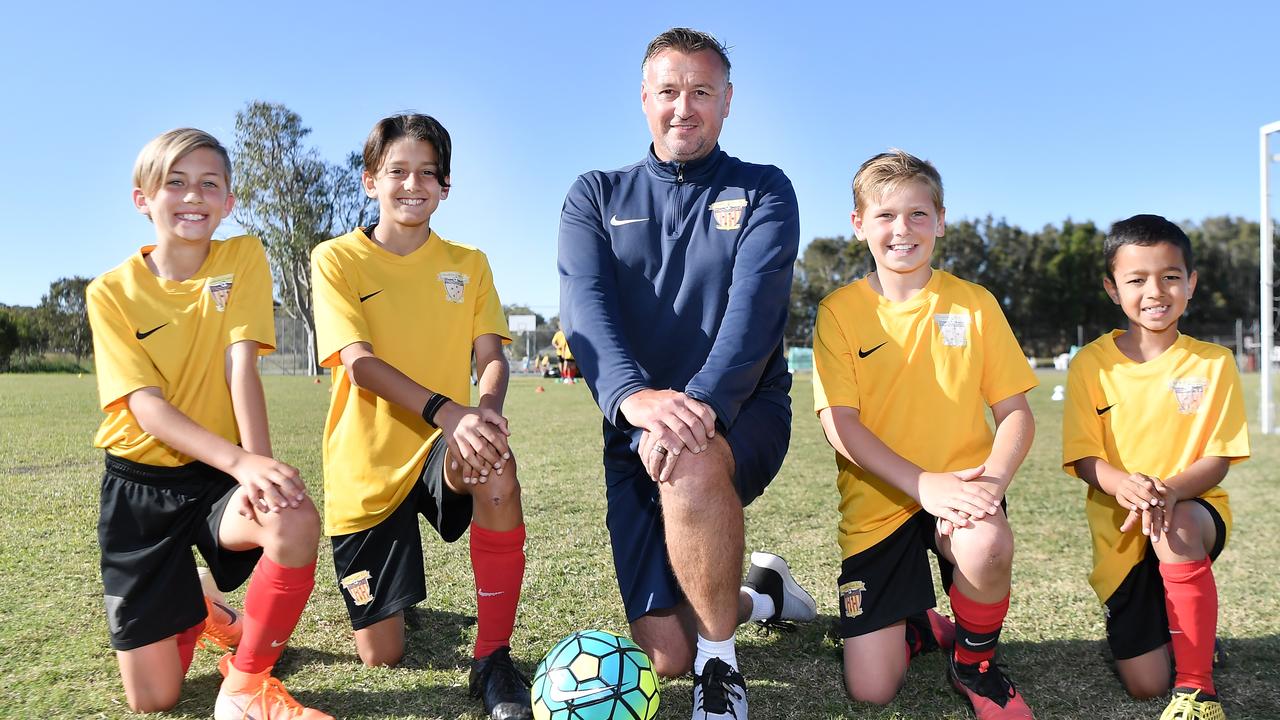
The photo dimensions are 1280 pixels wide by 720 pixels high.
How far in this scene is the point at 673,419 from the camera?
2309mm

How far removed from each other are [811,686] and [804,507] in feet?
9.81

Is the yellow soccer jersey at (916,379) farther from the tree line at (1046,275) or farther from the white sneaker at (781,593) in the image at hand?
the tree line at (1046,275)

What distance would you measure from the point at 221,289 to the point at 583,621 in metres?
1.75

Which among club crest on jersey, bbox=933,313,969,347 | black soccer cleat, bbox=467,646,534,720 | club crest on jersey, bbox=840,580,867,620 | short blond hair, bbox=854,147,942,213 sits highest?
short blond hair, bbox=854,147,942,213

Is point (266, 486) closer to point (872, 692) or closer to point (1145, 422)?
point (872, 692)

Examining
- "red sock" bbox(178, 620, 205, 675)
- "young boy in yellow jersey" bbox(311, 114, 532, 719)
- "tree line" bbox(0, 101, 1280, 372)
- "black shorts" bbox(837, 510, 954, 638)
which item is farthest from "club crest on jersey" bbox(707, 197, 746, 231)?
"tree line" bbox(0, 101, 1280, 372)

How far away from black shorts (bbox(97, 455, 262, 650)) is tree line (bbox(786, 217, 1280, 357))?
51.1m

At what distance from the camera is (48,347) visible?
74.7ft

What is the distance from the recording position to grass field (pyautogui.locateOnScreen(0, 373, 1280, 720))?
2.52m

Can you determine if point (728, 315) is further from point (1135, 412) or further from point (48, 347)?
point (48, 347)

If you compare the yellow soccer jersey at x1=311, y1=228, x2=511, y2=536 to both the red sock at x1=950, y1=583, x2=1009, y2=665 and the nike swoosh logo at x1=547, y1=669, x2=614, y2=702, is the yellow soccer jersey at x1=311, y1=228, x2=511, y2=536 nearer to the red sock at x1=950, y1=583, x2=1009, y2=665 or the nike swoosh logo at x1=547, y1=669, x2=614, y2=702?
the nike swoosh logo at x1=547, y1=669, x2=614, y2=702

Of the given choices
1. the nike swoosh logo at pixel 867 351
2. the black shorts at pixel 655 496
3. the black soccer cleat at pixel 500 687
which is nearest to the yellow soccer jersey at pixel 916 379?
the nike swoosh logo at pixel 867 351

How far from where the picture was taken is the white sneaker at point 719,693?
89.0 inches

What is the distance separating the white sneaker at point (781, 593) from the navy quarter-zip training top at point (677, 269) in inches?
27.3
